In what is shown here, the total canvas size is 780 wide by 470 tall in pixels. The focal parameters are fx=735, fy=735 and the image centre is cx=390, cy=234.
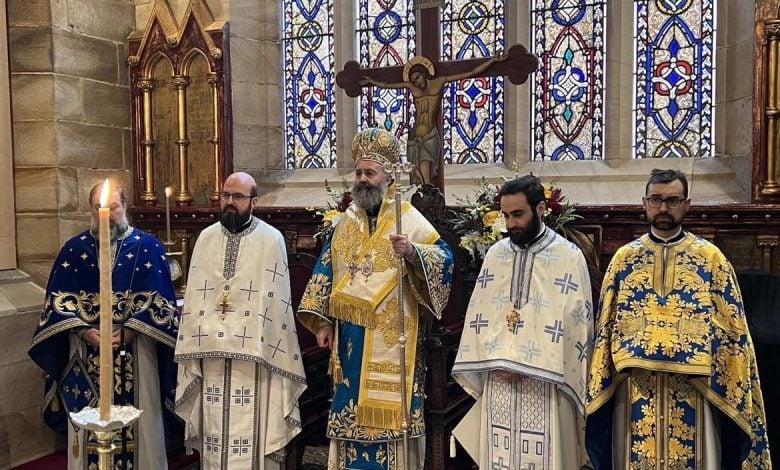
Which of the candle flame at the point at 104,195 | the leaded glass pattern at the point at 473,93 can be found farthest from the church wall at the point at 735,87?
the candle flame at the point at 104,195

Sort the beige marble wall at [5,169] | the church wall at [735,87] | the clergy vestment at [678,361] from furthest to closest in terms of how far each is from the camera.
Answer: the beige marble wall at [5,169]
the church wall at [735,87]
the clergy vestment at [678,361]

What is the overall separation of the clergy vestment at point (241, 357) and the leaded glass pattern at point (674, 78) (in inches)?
142

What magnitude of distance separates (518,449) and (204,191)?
4.66m

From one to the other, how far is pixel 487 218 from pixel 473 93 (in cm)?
229

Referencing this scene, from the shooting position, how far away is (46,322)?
170 inches

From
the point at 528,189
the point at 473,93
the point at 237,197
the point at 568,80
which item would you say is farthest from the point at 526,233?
the point at 473,93

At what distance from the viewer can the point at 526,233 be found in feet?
11.3

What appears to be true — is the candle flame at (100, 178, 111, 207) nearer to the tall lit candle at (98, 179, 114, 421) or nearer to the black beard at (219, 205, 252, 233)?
the tall lit candle at (98, 179, 114, 421)

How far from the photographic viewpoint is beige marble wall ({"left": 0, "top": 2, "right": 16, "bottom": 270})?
5.75m

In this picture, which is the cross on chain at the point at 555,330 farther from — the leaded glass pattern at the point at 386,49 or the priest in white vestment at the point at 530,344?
the leaded glass pattern at the point at 386,49

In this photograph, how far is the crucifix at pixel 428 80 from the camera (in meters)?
4.73

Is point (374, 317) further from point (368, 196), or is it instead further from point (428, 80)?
point (428, 80)

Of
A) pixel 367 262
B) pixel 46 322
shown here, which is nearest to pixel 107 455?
pixel 367 262

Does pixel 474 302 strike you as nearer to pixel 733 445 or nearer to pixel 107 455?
pixel 733 445
